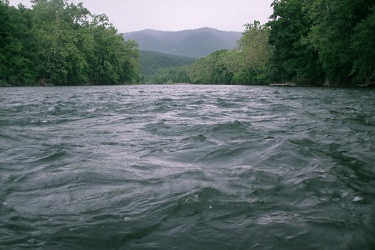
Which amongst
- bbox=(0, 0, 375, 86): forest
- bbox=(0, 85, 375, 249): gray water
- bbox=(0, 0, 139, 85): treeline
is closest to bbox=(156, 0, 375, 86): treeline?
bbox=(0, 0, 375, 86): forest

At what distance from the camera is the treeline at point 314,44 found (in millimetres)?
24058

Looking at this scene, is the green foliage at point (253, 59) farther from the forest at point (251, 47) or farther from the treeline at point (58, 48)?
the treeline at point (58, 48)

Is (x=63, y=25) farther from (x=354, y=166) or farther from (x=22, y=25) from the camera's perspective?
(x=354, y=166)

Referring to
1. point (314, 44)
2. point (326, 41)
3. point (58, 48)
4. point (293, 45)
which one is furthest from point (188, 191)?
point (58, 48)

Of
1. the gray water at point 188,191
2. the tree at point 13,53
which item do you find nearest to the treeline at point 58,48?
the tree at point 13,53

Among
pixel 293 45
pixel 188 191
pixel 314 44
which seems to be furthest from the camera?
pixel 293 45

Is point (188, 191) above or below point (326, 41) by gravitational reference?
below

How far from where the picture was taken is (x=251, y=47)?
5469 cm

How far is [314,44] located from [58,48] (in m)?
34.0

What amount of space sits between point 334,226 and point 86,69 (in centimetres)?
5581

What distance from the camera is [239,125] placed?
672cm

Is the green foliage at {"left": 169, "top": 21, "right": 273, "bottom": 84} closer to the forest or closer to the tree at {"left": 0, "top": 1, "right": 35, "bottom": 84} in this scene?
the forest

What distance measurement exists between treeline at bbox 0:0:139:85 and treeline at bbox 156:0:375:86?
2501 cm

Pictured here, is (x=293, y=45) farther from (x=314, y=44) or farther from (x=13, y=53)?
(x=13, y=53)
